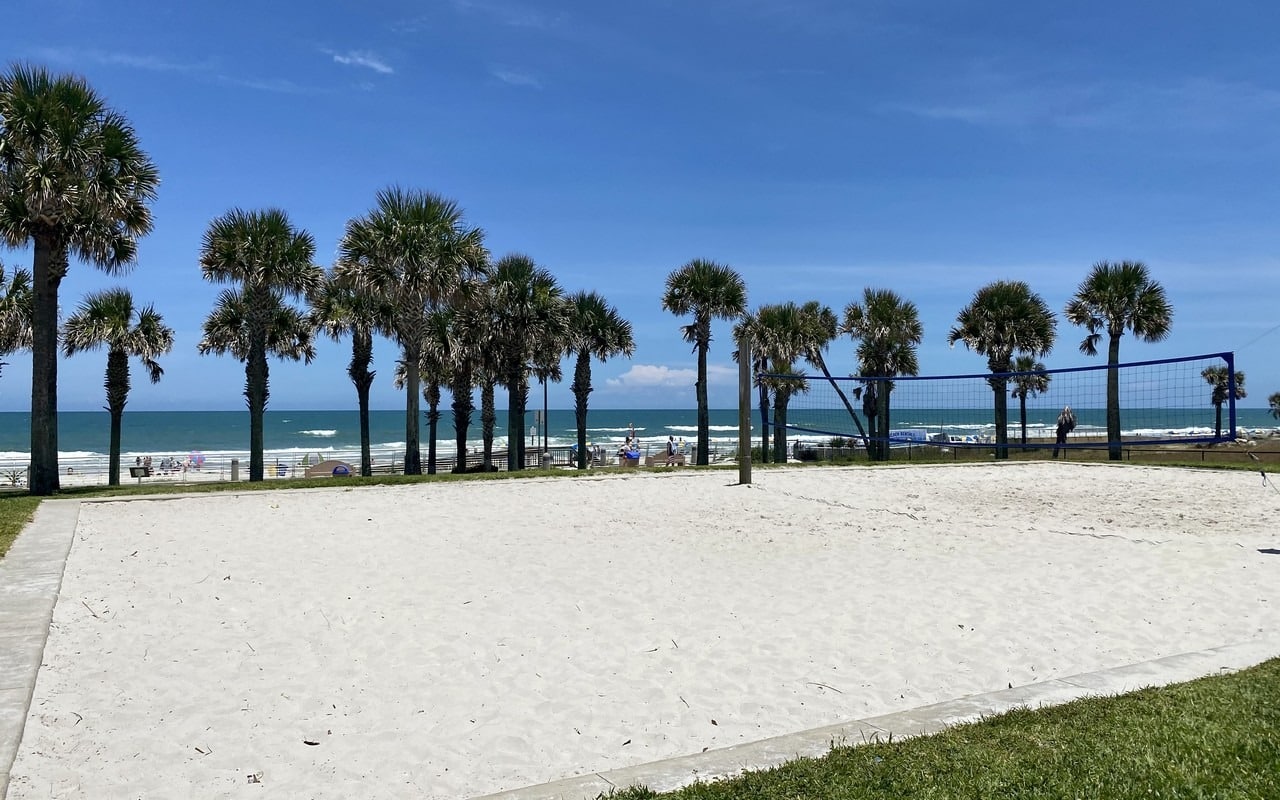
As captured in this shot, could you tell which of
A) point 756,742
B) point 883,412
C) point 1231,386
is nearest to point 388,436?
point 883,412

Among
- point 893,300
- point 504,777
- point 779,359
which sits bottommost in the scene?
point 504,777

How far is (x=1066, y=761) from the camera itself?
10.3 feet

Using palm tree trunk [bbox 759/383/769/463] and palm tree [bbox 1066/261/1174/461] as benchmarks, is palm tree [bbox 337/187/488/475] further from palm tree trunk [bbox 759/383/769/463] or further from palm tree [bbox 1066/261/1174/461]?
palm tree [bbox 1066/261/1174/461]

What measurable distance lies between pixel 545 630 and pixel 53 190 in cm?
1493

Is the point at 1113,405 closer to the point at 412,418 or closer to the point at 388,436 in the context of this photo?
the point at 412,418

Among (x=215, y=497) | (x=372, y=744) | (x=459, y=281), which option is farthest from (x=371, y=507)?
(x=459, y=281)

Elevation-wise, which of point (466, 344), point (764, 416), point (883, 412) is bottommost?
point (764, 416)

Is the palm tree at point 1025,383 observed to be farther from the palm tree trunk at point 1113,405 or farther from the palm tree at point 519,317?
the palm tree at point 519,317

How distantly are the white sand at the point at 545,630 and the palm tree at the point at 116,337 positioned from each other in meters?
15.2

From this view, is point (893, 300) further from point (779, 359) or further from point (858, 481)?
point (858, 481)

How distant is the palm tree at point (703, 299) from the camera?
29000 millimetres

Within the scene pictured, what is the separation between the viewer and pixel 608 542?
28.5 feet

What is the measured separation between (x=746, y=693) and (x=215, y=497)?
11.2m

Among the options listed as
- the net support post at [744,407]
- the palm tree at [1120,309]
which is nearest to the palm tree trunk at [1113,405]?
the palm tree at [1120,309]
